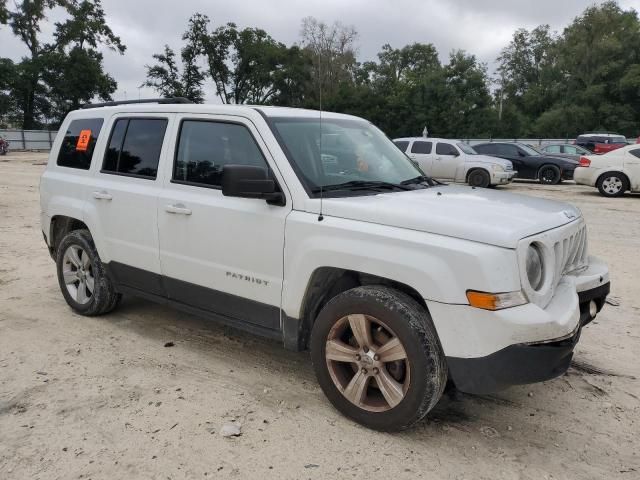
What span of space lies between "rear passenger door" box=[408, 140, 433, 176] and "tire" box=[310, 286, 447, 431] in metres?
15.1

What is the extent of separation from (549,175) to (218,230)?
715 inches

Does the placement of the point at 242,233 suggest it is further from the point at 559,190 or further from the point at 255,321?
the point at 559,190

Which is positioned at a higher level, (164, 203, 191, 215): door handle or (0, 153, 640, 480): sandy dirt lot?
(164, 203, 191, 215): door handle

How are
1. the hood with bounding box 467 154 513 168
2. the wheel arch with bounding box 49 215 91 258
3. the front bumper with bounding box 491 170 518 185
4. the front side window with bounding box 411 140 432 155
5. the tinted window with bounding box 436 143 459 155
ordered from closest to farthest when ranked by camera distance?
1. the wheel arch with bounding box 49 215 91 258
2. the front bumper with bounding box 491 170 518 185
3. the hood with bounding box 467 154 513 168
4. the tinted window with bounding box 436 143 459 155
5. the front side window with bounding box 411 140 432 155

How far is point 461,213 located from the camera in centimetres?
303

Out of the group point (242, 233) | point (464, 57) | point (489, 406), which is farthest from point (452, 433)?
point (464, 57)

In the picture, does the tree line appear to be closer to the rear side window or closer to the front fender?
the rear side window

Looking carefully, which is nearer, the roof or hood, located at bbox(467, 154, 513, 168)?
the roof

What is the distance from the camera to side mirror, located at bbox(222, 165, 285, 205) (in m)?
3.21

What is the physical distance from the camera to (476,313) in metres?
2.71

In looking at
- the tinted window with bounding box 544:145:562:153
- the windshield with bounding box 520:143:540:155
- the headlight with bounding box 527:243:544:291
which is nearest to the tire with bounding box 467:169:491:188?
the windshield with bounding box 520:143:540:155

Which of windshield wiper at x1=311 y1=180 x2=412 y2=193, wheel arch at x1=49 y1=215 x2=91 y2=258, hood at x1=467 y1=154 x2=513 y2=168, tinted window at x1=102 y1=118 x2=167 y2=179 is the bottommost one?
wheel arch at x1=49 y1=215 x2=91 y2=258

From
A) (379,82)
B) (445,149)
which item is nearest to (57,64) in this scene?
(379,82)

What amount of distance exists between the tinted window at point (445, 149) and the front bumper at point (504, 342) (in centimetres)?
1537
